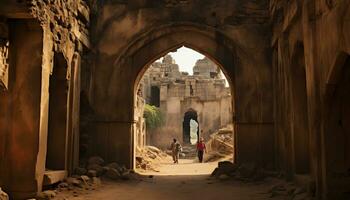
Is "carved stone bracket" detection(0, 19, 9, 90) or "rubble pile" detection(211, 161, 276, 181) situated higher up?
"carved stone bracket" detection(0, 19, 9, 90)

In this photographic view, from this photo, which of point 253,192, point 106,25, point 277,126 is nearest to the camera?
point 253,192

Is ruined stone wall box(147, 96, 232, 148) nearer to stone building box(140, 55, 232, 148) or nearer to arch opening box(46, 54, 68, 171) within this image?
stone building box(140, 55, 232, 148)

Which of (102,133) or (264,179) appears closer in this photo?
(264,179)

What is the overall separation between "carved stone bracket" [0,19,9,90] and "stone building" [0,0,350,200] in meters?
0.02

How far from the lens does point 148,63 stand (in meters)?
10.9

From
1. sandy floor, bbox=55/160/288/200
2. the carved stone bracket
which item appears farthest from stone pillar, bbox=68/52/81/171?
the carved stone bracket

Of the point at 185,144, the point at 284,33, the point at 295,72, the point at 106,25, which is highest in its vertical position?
the point at 106,25

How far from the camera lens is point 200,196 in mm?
7293

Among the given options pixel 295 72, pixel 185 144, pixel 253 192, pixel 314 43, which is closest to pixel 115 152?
pixel 253 192

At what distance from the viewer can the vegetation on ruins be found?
28266mm

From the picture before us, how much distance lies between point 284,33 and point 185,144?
22.8 m

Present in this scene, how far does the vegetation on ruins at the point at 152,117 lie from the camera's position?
1113 inches

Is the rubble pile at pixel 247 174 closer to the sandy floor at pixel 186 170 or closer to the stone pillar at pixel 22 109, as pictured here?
the sandy floor at pixel 186 170

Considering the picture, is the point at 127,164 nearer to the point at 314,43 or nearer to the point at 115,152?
the point at 115,152
